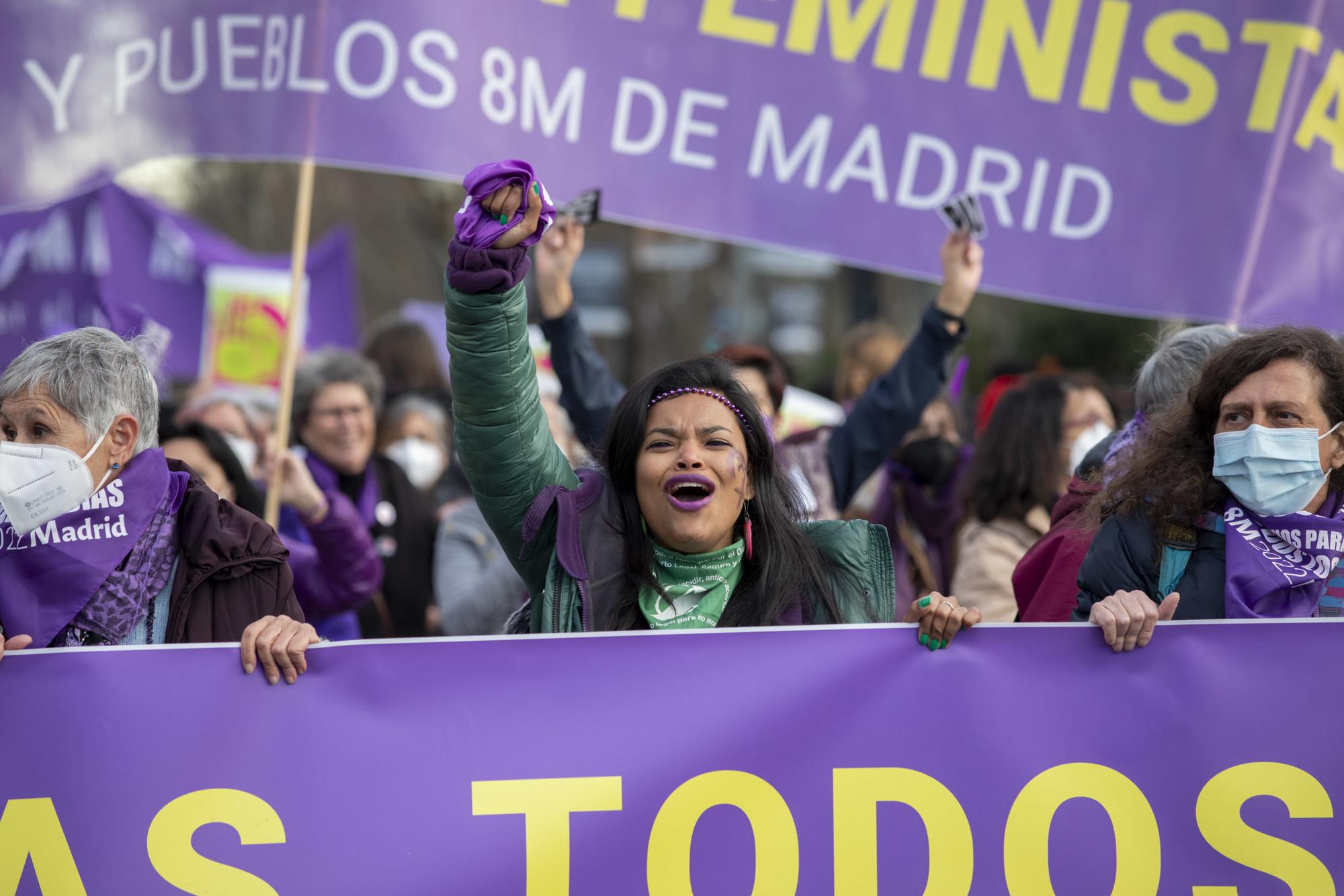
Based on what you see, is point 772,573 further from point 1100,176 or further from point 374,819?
point 1100,176

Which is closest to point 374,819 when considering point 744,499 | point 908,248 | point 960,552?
point 744,499

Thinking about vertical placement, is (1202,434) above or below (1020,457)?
above

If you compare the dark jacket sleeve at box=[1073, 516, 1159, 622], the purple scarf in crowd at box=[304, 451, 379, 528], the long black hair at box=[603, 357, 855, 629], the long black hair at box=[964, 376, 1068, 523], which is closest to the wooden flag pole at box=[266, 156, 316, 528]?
the purple scarf in crowd at box=[304, 451, 379, 528]

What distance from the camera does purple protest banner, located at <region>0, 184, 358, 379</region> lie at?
6.05 metres

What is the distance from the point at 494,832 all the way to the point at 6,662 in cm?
97

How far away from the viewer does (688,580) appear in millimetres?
3365

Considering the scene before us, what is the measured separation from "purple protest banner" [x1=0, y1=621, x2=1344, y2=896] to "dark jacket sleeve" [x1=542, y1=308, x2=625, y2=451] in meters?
1.80

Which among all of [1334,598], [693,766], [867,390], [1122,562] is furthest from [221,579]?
[867,390]

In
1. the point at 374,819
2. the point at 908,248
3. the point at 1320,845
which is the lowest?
the point at 374,819

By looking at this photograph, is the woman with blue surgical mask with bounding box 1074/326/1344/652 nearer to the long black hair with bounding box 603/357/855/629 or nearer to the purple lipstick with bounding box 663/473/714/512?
the long black hair with bounding box 603/357/855/629

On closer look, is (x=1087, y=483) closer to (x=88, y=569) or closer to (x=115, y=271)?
(x=88, y=569)

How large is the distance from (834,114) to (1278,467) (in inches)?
93.1

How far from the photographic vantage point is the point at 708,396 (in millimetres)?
3434

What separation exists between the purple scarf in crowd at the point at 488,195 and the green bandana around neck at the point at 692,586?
718 mm
